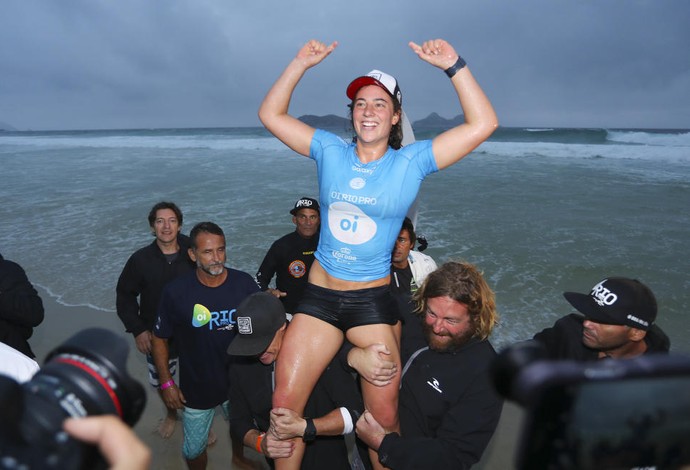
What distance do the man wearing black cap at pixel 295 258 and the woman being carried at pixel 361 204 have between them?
2.38 metres

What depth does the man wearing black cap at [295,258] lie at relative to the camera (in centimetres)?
538

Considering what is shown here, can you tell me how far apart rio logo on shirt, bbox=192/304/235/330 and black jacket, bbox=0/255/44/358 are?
3.76ft

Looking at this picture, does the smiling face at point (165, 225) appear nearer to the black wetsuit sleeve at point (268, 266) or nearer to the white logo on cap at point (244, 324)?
the black wetsuit sleeve at point (268, 266)

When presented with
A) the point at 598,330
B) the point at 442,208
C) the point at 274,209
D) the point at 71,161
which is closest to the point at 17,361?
the point at 598,330

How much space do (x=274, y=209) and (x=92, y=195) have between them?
24.6 feet

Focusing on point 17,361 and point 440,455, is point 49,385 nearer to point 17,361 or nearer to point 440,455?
point 17,361

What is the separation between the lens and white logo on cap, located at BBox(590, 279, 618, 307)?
2926 millimetres

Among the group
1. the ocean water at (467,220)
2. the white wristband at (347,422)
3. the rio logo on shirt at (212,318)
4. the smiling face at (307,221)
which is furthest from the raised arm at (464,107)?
the ocean water at (467,220)

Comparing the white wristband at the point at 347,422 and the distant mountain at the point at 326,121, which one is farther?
the distant mountain at the point at 326,121

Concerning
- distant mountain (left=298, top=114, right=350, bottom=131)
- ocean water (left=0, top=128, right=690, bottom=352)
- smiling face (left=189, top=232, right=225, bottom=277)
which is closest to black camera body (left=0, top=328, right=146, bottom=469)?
smiling face (left=189, top=232, right=225, bottom=277)

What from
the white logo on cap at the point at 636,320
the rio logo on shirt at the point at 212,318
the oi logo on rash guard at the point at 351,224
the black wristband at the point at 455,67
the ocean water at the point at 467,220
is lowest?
the ocean water at the point at 467,220

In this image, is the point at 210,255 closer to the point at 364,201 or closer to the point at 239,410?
the point at 239,410

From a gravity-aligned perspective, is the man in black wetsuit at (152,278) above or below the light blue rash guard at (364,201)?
below

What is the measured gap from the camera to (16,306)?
3.21 m
